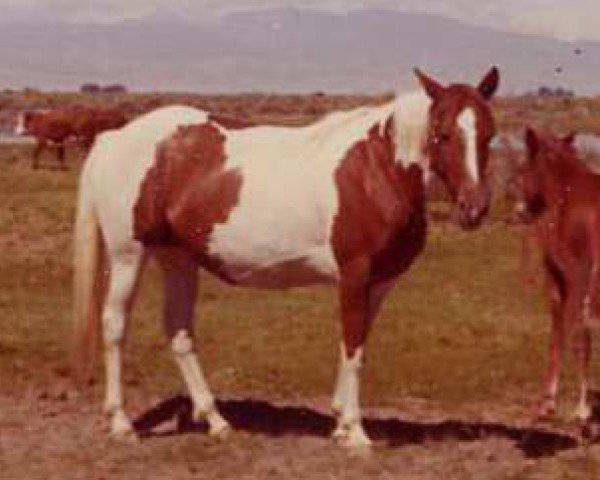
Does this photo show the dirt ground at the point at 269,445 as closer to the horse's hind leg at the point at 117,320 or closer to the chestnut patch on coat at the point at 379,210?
the horse's hind leg at the point at 117,320

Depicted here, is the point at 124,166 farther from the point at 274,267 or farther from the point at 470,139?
the point at 470,139

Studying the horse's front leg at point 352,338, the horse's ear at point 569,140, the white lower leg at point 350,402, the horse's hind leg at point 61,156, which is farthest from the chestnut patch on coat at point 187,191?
the horse's hind leg at point 61,156

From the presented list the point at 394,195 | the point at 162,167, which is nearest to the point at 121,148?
the point at 162,167

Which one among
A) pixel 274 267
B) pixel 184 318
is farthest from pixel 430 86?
pixel 184 318

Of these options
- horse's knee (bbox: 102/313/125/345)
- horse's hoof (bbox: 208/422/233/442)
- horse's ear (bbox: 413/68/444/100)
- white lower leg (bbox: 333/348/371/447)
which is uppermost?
horse's ear (bbox: 413/68/444/100)

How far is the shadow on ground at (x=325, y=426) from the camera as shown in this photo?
10.7 meters

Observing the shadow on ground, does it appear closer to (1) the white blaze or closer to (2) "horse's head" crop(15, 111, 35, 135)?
(1) the white blaze

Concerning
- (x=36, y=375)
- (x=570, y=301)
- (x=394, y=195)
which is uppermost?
(x=394, y=195)

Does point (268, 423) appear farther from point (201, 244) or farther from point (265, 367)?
point (265, 367)

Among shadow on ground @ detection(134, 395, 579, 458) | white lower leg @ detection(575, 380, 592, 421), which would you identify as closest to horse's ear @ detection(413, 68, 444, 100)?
shadow on ground @ detection(134, 395, 579, 458)

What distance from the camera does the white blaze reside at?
9148 mm

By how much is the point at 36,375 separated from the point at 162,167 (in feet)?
11.9

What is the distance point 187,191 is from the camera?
10.4 metres

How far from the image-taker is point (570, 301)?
37.3 ft
